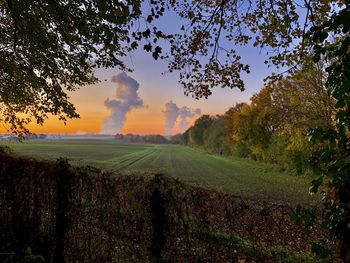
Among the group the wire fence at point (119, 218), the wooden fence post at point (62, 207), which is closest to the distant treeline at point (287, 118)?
the wire fence at point (119, 218)

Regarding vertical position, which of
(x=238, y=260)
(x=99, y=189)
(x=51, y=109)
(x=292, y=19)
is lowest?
(x=238, y=260)

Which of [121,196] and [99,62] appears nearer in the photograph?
[121,196]

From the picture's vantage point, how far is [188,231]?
17.6 feet

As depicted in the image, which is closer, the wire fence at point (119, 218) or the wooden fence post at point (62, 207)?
the wire fence at point (119, 218)

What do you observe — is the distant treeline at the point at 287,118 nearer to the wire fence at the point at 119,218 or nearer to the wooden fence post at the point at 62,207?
the wire fence at the point at 119,218

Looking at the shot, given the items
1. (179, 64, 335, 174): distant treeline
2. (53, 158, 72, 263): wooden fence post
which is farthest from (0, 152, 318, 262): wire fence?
(179, 64, 335, 174): distant treeline

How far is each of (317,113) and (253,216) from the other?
25558 millimetres

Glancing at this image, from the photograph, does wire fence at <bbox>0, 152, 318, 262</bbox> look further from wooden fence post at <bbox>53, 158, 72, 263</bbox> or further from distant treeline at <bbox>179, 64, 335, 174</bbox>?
distant treeline at <bbox>179, 64, 335, 174</bbox>

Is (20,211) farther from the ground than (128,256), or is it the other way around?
(20,211)

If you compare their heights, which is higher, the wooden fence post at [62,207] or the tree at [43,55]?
the tree at [43,55]

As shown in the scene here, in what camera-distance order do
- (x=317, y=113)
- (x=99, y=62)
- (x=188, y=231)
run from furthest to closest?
(x=317, y=113) → (x=99, y=62) → (x=188, y=231)

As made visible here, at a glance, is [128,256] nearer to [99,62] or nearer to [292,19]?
[292,19]

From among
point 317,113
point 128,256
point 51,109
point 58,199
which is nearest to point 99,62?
point 51,109

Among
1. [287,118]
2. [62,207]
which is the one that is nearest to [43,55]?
[62,207]
